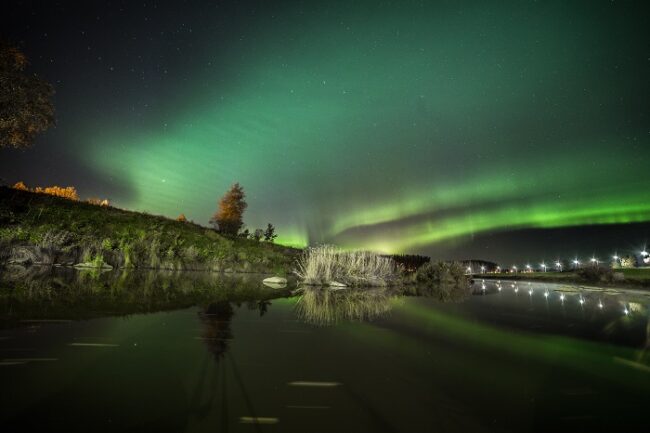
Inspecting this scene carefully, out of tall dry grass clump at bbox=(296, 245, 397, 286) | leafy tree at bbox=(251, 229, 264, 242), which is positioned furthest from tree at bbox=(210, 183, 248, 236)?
tall dry grass clump at bbox=(296, 245, 397, 286)

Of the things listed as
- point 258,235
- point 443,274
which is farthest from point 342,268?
point 258,235

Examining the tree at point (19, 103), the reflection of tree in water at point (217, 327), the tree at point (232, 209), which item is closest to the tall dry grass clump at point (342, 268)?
the reflection of tree in water at point (217, 327)

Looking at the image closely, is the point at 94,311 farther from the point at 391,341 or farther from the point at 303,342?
the point at 391,341

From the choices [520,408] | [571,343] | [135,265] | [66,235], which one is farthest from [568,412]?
[66,235]

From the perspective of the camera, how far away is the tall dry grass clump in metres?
14.8

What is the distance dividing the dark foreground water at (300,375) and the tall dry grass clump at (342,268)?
9.64 m

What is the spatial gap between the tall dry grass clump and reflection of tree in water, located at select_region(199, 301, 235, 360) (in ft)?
27.5

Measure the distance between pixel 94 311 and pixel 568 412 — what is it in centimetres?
584

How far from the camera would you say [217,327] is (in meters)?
4.31

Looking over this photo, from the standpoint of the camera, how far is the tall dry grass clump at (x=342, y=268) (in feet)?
48.4

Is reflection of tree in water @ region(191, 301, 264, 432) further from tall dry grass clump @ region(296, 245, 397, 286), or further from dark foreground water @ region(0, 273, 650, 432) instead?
tall dry grass clump @ region(296, 245, 397, 286)

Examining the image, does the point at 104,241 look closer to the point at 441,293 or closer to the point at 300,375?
the point at 441,293

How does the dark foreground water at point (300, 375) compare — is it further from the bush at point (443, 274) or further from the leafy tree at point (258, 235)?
the leafy tree at point (258, 235)

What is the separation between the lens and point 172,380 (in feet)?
7.50
